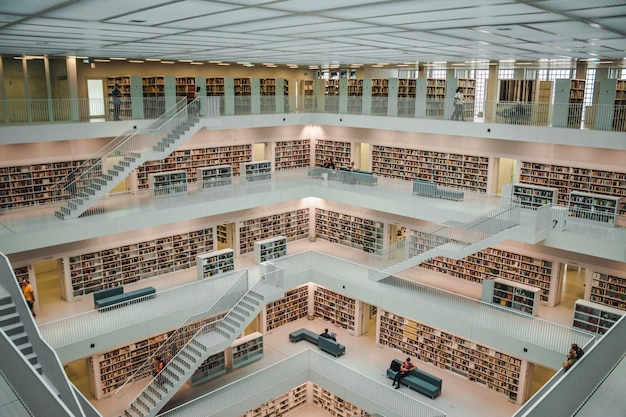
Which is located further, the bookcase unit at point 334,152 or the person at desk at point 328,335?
the bookcase unit at point 334,152

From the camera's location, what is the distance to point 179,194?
1809 cm

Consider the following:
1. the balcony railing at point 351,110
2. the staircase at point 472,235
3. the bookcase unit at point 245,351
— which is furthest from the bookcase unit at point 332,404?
the balcony railing at point 351,110

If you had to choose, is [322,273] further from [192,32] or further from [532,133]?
[192,32]

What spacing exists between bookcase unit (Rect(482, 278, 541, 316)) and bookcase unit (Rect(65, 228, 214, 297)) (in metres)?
10.2

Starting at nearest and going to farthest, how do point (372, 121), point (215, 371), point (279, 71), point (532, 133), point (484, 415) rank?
point (484, 415) → point (532, 133) → point (215, 371) → point (372, 121) → point (279, 71)

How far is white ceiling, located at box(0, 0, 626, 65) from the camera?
6.16 metres

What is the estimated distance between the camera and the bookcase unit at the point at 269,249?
19.5 metres

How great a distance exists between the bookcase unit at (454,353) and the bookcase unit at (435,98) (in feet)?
23.8

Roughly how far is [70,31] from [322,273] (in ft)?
39.5

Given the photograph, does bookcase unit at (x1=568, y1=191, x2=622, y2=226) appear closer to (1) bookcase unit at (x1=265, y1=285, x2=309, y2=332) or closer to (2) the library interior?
(2) the library interior

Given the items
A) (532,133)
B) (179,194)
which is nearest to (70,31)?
(179,194)

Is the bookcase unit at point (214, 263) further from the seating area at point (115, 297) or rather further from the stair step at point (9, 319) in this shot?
the stair step at point (9, 319)

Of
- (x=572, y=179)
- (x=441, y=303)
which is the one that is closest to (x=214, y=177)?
(x=441, y=303)

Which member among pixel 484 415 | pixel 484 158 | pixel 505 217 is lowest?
pixel 484 415
